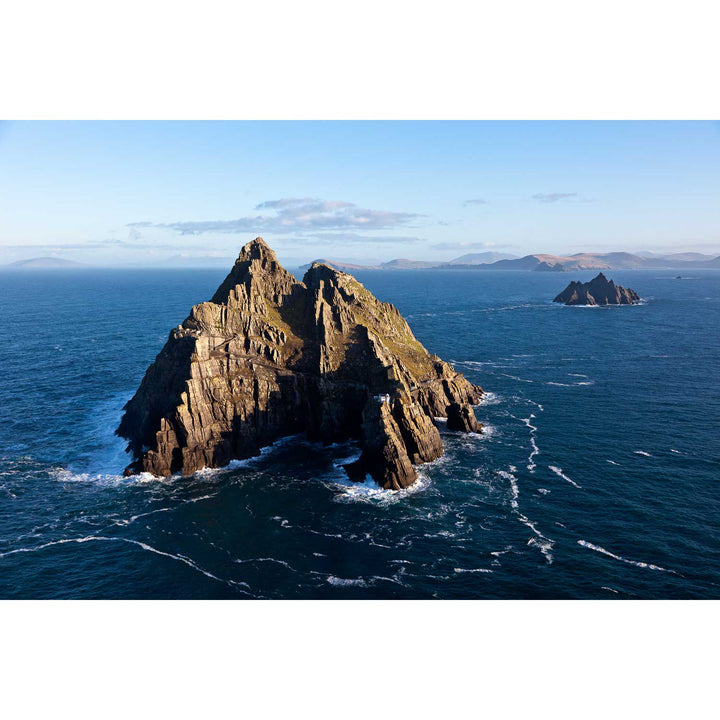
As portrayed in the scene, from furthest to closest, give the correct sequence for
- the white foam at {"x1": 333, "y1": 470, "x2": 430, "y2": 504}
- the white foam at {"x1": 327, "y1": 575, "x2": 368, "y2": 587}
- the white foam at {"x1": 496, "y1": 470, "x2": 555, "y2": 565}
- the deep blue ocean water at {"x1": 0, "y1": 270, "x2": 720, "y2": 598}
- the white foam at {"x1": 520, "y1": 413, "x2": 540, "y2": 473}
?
the white foam at {"x1": 520, "y1": 413, "x2": 540, "y2": 473} < the white foam at {"x1": 333, "y1": 470, "x2": 430, "y2": 504} < the white foam at {"x1": 496, "y1": 470, "x2": 555, "y2": 565} < the deep blue ocean water at {"x1": 0, "y1": 270, "x2": 720, "y2": 598} < the white foam at {"x1": 327, "y1": 575, "x2": 368, "y2": 587}

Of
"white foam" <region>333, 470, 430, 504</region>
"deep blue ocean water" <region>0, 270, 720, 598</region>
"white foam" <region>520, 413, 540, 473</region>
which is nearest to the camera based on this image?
"deep blue ocean water" <region>0, 270, 720, 598</region>

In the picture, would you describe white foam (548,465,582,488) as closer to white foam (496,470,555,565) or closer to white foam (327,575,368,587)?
white foam (496,470,555,565)

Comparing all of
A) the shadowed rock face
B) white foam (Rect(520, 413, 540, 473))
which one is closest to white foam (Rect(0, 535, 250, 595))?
the shadowed rock face

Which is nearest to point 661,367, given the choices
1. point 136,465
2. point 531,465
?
point 531,465

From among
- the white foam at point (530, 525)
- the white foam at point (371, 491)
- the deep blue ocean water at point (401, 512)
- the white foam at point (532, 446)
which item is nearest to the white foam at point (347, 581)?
the deep blue ocean water at point (401, 512)

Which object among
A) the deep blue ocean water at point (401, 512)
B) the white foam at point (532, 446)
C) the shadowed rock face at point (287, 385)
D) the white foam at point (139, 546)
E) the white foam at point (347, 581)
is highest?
the shadowed rock face at point (287, 385)

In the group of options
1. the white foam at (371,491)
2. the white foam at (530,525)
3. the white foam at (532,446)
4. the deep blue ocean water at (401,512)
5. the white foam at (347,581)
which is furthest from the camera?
the white foam at (532,446)

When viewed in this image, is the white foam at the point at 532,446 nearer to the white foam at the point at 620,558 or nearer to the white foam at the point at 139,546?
the white foam at the point at 620,558

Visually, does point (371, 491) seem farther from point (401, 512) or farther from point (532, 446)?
point (532, 446)
